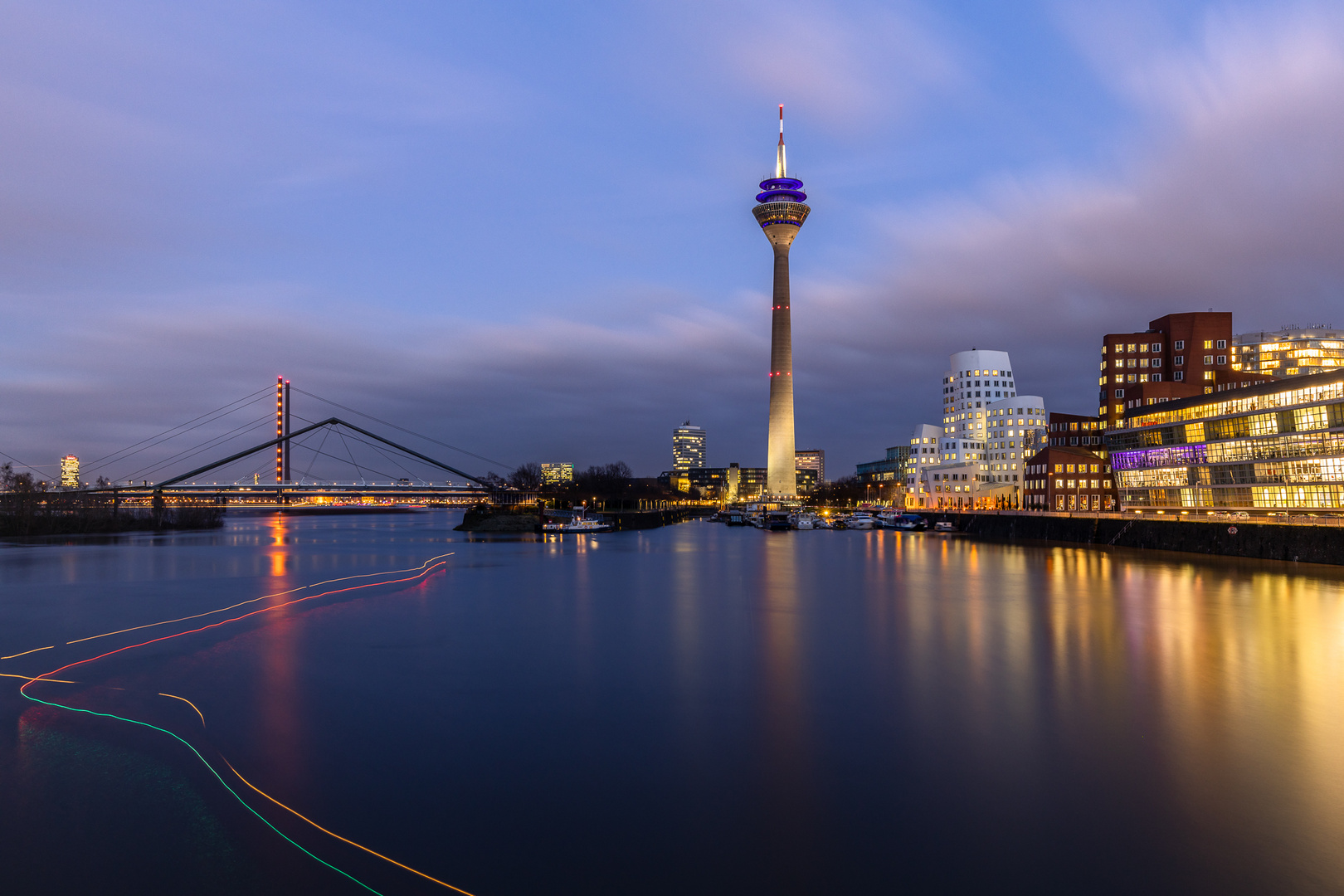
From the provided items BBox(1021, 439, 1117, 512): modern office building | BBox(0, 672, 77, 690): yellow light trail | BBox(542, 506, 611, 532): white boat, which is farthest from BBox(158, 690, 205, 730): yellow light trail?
BBox(1021, 439, 1117, 512): modern office building

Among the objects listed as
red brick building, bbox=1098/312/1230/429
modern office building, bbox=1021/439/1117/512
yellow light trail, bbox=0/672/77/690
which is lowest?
yellow light trail, bbox=0/672/77/690

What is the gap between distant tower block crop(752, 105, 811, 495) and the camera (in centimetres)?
13400

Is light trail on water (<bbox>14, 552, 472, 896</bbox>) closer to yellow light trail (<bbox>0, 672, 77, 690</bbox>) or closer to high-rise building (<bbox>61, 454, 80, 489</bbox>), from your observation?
yellow light trail (<bbox>0, 672, 77, 690</bbox>)

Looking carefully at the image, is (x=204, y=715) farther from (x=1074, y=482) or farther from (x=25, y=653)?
(x=1074, y=482)

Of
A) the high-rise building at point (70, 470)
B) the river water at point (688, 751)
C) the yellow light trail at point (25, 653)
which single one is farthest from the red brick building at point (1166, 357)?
the high-rise building at point (70, 470)

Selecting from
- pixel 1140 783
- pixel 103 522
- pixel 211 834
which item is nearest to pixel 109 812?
pixel 211 834

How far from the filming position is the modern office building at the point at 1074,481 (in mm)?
74375

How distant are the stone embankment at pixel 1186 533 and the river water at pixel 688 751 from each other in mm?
18894

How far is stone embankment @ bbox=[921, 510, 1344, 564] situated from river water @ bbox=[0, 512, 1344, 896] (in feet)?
62.0

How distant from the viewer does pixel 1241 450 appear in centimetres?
4897

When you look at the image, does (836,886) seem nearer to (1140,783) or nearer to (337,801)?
(1140,783)

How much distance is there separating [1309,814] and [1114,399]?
88168 mm

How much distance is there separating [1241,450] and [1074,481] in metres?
26.5

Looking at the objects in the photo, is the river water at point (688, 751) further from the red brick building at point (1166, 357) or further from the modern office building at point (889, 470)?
the modern office building at point (889, 470)
